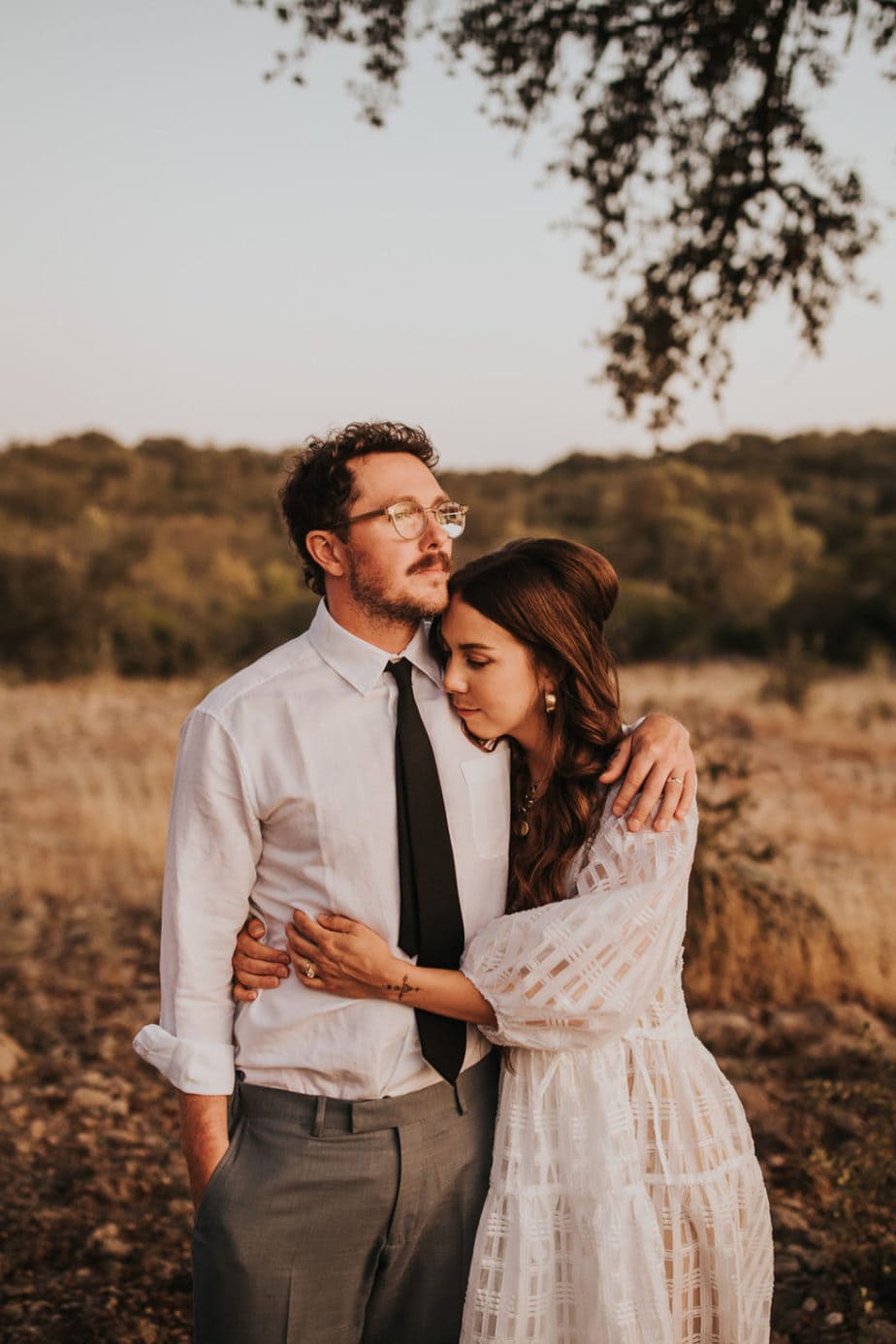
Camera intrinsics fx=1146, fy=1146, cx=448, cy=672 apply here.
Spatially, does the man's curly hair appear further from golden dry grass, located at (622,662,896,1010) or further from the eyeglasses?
golden dry grass, located at (622,662,896,1010)

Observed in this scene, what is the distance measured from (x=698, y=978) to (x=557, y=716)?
11.2ft

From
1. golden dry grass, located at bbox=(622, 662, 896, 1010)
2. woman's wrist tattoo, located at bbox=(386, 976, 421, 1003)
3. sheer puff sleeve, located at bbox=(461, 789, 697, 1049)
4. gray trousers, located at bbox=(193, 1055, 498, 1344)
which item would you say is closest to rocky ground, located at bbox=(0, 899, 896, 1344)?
golden dry grass, located at bbox=(622, 662, 896, 1010)

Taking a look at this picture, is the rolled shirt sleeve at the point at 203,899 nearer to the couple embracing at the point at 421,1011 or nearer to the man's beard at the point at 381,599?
the couple embracing at the point at 421,1011

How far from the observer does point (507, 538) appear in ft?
60.7

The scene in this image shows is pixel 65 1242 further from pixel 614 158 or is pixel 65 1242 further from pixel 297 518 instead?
pixel 614 158

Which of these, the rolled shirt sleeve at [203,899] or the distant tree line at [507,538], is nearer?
the rolled shirt sleeve at [203,899]

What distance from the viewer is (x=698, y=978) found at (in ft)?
18.1

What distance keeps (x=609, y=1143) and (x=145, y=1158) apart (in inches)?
110

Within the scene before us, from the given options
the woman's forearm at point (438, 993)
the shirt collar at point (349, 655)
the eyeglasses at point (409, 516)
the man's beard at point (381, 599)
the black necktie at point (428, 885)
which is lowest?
the woman's forearm at point (438, 993)

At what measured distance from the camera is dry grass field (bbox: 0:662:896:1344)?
353 cm

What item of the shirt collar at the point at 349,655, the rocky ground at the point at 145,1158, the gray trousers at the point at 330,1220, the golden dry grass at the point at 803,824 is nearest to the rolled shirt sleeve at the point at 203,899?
the gray trousers at the point at 330,1220

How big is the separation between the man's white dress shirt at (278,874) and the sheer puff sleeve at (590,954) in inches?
7.2

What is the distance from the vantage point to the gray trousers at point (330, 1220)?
2.13 meters

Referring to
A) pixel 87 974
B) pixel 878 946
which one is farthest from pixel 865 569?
pixel 87 974
